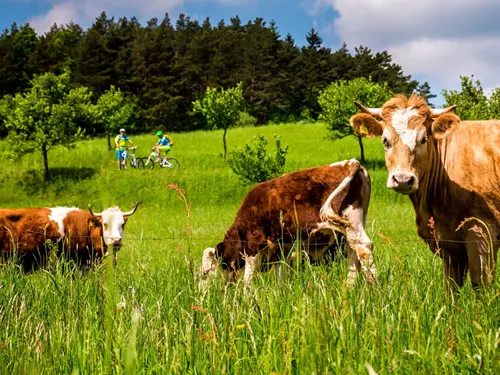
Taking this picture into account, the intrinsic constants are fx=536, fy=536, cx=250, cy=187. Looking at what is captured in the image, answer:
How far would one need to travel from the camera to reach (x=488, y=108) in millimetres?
31125

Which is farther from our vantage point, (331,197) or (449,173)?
(331,197)

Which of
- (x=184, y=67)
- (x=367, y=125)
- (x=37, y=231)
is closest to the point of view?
(x=367, y=125)

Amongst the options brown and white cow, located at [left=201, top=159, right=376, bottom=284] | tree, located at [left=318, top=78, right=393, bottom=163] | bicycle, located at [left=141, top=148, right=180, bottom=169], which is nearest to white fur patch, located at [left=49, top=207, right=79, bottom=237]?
brown and white cow, located at [left=201, top=159, right=376, bottom=284]

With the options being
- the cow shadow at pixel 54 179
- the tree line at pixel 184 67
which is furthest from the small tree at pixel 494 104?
the tree line at pixel 184 67

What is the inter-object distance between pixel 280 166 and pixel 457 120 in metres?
19.7

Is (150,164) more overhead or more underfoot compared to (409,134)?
more underfoot

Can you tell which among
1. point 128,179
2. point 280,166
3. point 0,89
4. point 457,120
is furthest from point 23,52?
point 457,120

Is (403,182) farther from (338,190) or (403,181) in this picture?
(338,190)

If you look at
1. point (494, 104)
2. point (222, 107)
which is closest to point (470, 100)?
point (494, 104)

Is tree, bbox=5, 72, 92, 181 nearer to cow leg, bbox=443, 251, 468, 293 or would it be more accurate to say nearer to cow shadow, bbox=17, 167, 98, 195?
cow shadow, bbox=17, 167, 98, 195

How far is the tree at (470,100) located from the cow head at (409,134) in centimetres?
2598

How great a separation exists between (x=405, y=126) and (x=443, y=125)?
37cm

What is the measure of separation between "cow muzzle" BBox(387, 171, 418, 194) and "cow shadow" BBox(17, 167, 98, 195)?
2706cm

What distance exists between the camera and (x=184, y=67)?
252ft
